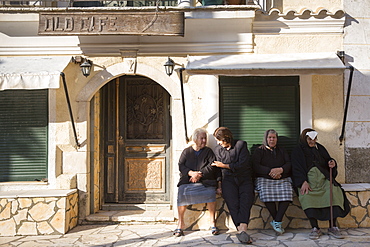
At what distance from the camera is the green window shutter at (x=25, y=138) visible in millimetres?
7586

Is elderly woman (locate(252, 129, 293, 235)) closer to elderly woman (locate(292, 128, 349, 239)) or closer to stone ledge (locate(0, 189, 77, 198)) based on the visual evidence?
elderly woman (locate(292, 128, 349, 239))

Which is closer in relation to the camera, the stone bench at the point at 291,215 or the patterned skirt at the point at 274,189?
the patterned skirt at the point at 274,189

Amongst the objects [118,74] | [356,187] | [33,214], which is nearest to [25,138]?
[33,214]

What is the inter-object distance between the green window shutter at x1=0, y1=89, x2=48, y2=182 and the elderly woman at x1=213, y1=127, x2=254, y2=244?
3051 millimetres

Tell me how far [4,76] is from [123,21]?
202 centimetres

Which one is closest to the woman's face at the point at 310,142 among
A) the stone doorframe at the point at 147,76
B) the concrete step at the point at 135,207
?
the stone doorframe at the point at 147,76

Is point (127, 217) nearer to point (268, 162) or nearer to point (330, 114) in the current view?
point (268, 162)

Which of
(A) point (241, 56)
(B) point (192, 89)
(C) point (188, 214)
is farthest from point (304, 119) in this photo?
(C) point (188, 214)

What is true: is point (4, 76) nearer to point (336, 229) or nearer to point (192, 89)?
point (192, 89)

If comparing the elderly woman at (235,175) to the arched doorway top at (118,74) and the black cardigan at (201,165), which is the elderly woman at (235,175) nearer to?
the black cardigan at (201,165)

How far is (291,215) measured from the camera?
699 cm

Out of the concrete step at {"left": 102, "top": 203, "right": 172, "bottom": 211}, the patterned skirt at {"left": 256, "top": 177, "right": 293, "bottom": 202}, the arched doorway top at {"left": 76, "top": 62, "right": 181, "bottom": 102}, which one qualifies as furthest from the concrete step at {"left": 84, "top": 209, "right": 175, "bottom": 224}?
the arched doorway top at {"left": 76, "top": 62, "right": 181, "bottom": 102}

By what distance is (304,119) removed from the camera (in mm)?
7332

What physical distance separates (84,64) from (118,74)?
0.61 m
